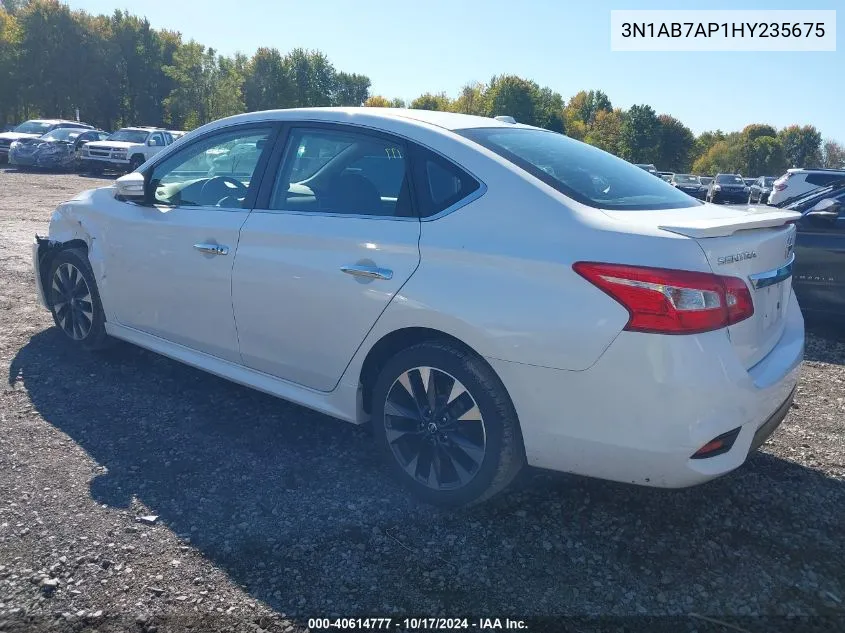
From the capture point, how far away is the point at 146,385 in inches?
178

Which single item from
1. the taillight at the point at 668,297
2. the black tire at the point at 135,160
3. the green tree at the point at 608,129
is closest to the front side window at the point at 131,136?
the black tire at the point at 135,160

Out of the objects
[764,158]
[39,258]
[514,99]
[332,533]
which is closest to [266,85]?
[514,99]

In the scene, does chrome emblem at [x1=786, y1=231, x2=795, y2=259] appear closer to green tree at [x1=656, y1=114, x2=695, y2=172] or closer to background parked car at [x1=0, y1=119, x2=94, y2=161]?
background parked car at [x1=0, y1=119, x2=94, y2=161]

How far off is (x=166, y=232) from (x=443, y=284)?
6.54 feet

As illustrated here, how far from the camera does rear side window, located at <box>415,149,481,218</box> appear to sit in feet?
10.1

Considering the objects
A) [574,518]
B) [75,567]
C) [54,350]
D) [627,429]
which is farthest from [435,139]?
[54,350]

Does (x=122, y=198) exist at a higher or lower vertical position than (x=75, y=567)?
higher

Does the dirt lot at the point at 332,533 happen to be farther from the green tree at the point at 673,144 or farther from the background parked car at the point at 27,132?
the green tree at the point at 673,144

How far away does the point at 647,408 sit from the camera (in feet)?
8.41

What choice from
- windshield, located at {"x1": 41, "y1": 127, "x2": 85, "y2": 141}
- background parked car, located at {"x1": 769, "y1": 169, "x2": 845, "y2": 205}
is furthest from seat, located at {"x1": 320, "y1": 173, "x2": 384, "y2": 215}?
windshield, located at {"x1": 41, "y1": 127, "x2": 85, "y2": 141}

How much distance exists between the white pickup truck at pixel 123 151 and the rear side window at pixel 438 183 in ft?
75.2

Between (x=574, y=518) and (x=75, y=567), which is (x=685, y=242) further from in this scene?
(x=75, y=567)

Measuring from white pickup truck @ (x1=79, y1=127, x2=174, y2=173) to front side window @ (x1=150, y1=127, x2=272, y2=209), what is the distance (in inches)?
838

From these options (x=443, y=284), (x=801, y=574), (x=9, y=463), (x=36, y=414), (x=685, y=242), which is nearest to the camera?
(x=685, y=242)
